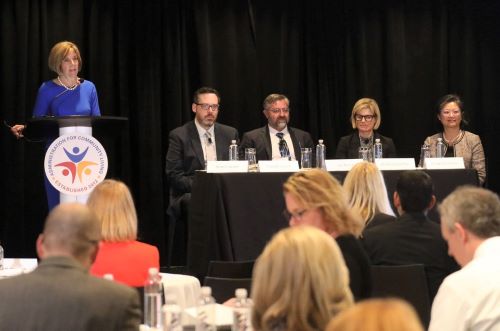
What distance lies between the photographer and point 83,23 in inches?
302

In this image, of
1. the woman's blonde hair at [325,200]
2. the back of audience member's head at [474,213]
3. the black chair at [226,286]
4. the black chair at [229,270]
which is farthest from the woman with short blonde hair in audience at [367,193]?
the back of audience member's head at [474,213]

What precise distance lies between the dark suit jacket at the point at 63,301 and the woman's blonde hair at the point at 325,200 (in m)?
1.11

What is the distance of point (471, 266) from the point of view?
2705 mm

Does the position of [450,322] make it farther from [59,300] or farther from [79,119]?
[79,119]

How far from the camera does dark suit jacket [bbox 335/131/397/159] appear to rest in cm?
728

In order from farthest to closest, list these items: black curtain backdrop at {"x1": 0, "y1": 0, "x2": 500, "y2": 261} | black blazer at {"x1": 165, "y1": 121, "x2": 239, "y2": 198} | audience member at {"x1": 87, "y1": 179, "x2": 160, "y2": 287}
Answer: black curtain backdrop at {"x1": 0, "y1": 0, "x2": 500, "y2": 261} → black blazer at {"x1": 165, "y1": 121, "x2": 239, "y2": 198} → audience member at {"x1": 87, "y1": 179, "x2": 160, "y2": 287}

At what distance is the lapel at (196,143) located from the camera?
7121 millimetres

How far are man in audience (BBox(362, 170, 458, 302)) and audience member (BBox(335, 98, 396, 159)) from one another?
2.95 meters

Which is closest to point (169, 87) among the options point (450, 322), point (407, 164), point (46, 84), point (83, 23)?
point (83, 23)

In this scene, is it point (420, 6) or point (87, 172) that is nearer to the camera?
point (87, 172)

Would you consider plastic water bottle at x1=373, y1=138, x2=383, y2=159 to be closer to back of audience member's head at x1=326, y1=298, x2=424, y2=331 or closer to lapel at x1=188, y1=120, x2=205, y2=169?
lapel at x1=188, y1=120, x2=205, y2=169

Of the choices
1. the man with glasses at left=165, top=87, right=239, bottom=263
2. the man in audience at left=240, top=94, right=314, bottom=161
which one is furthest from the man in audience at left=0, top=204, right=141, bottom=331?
the man in audience at left=240, top=94, right=314, bottom=161

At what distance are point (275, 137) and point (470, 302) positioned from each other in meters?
4.82

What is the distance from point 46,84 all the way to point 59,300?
4178 mm
